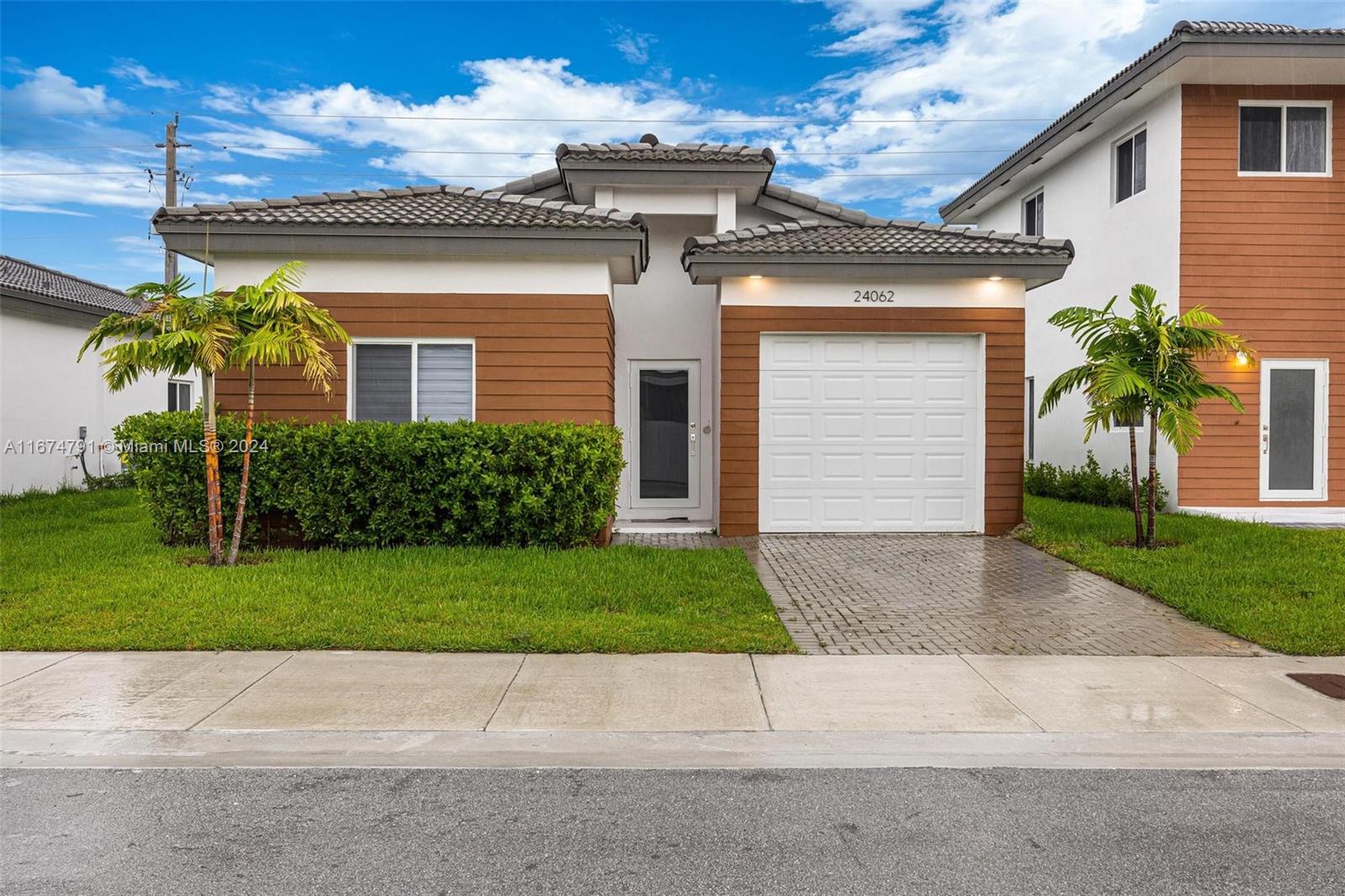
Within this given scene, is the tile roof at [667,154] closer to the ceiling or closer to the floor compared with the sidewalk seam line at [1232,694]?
closer to the ceiling

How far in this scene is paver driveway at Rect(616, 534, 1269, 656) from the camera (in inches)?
252

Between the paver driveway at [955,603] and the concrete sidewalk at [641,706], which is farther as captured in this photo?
the paver driveway at [955,603]

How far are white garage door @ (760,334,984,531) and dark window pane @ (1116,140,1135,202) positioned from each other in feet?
17.4

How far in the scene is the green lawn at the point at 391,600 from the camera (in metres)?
6.18

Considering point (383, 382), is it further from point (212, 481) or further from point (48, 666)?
point (48, 666)

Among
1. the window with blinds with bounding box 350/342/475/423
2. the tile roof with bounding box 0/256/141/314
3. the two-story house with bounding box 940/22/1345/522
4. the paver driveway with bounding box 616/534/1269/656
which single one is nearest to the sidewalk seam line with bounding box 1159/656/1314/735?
the paver driveway with bounding box 616/534/1269/656

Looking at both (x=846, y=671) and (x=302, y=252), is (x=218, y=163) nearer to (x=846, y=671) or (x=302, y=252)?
(x=302, y=252)

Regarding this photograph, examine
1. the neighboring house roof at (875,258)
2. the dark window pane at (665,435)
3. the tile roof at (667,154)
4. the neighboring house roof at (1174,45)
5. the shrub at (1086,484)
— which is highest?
the neighboring house roof at (1174,45)

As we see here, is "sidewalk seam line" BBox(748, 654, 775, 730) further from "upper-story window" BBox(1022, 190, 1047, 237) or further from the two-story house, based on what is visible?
"upper-story window" BBox(1022, 190, 1047, 237)

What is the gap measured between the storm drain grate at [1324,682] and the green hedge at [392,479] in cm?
641

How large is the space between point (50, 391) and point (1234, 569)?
60.4 ft

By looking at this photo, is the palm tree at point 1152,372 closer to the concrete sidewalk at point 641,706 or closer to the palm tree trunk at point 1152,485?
the palm tree trunk at point 1152,485

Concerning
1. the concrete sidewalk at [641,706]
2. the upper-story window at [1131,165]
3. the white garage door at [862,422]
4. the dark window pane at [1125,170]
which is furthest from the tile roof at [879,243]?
the concrete sidewalk at [641,706]

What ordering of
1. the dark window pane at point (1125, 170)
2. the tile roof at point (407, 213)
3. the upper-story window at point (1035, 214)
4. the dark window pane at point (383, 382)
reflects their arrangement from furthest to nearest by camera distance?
the upper-story window at point (1035, 214) → the dark window pane at point (1125, 170) → the dark window pane at point (383, 382) → the tile roof at point (407, 213)
